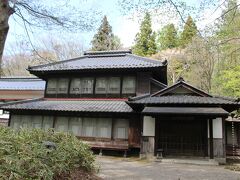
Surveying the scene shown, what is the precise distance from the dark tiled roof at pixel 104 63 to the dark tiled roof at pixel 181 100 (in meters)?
2.57

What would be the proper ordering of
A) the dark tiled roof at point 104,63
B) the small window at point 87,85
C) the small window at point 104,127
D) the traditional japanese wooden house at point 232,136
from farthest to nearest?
1. the traditional japanese wooden house at point 232,136
2. the small window at point 87,85
3. the dark tiled roof at point 104,63
4. the small window at point 104,127

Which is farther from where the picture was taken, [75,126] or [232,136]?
[232,136]

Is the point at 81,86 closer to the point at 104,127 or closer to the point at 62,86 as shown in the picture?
the point at 62,86

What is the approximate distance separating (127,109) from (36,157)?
11.7m

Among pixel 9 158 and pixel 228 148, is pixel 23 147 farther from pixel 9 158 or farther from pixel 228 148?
pixel 228 148

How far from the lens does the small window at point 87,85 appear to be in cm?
2017

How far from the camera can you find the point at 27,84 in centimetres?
3194

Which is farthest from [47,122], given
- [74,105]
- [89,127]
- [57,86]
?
[89,127]

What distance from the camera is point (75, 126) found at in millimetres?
18922

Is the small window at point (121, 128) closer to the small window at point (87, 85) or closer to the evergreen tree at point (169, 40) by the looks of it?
the small window at point (87, 85)

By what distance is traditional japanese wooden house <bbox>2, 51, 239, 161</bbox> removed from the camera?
15.7 m

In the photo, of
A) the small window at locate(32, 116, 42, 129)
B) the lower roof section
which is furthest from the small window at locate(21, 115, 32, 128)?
the lower roof section

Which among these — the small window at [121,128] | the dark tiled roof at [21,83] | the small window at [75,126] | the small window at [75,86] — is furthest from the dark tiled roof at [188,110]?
the dark tiled roof at [21,83]

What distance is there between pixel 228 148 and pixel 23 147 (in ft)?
61.4
